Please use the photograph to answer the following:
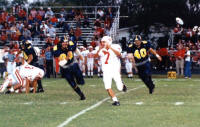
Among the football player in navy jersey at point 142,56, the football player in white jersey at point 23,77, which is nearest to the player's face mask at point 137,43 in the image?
the football player in navy jersey at point 142,56

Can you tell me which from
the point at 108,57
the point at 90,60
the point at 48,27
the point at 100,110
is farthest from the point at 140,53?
the point at 48,27

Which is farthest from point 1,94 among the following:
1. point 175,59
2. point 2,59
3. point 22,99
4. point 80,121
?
point 175,59

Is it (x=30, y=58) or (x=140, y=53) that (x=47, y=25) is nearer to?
(x=30, y=58)

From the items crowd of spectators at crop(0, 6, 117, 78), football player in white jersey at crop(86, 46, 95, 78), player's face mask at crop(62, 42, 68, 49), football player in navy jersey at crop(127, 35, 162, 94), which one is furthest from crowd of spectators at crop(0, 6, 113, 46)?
player's face mask at crop(62, 42, 68, 49)

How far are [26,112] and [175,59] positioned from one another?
738 inches

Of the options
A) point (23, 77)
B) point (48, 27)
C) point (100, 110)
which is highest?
point (48, 27)

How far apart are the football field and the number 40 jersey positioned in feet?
3.81

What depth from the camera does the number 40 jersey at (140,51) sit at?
635 inches

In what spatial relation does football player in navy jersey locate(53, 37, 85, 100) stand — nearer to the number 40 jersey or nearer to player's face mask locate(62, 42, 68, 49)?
player's face mask locate(62, 42, 68, 49)

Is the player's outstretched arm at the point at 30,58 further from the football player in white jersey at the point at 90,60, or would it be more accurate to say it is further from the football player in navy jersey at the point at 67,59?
the football player in white jersey at the point at 90,60

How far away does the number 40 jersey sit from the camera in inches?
635

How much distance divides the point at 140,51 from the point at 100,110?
496 cm

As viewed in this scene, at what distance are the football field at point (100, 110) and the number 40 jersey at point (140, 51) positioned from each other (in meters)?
1.16

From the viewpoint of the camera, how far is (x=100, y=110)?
1178 centimetres
